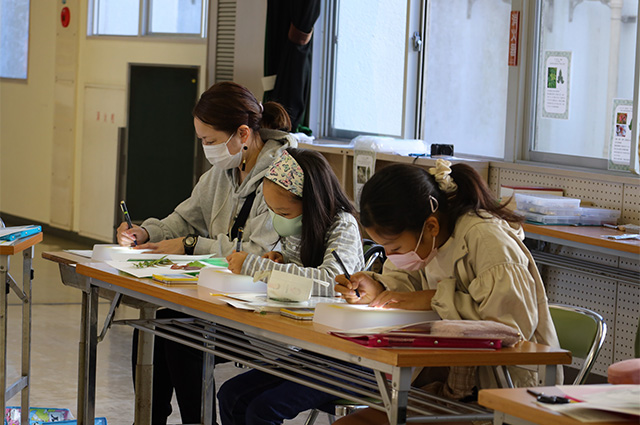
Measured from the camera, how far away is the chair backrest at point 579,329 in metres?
2.24

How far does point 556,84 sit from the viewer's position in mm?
4469

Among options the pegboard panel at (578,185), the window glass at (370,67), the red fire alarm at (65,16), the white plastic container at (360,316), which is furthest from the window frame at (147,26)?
the white plastic container at (360,316)

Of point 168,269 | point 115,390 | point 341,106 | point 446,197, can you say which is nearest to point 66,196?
point 341,106

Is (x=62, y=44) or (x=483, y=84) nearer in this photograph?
(x=483, y=84)

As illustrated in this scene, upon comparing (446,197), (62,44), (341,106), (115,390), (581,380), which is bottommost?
(115,390)

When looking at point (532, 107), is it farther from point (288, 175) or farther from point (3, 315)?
point (3, 315)

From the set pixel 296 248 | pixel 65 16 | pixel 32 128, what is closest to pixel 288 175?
pixel 296 248

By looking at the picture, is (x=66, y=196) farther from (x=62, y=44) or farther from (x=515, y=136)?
(x=515, y=136)

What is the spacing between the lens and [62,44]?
7863 mm

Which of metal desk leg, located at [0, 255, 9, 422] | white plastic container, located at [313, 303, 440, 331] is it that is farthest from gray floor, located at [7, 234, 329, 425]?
white plastic container, located at [313, 303, 440, 331]

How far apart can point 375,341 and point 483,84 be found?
335cm

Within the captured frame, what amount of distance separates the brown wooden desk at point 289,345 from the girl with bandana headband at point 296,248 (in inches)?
5.7

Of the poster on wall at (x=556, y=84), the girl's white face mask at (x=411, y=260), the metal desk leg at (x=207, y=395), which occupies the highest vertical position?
the poster on wall at (x=556, y=84)

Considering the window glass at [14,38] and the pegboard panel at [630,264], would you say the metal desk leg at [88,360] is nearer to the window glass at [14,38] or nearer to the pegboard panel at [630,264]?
the pegboard panel at [630,264]
